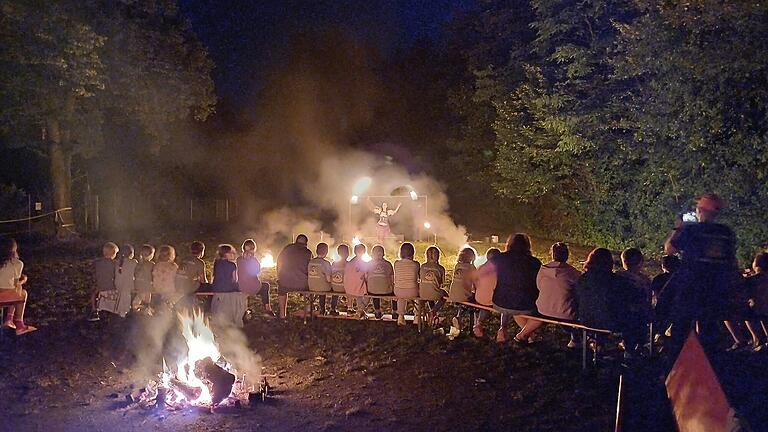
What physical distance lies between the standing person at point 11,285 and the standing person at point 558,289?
630 centimetres

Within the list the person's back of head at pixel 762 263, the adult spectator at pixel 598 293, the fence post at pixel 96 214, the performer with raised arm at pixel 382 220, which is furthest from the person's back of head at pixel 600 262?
the fence post at pixel 96 214

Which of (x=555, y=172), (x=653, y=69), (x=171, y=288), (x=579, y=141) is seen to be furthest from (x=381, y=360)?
(x=555, y=172)

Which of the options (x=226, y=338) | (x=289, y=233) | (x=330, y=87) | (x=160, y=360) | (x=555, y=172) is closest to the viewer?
(x=160, y=360)

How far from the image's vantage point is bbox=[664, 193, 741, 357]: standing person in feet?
22.6

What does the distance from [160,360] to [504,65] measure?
20905mm

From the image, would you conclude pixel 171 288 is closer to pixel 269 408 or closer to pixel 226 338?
pixel 226 338

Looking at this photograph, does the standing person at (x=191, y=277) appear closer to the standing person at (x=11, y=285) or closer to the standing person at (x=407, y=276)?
the standing person at (x=11, y=285)

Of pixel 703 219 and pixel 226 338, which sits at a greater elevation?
pixel 703 219

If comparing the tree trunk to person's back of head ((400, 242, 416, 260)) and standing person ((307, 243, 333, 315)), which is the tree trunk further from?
person's back of head ((400, 242, 416, 260))

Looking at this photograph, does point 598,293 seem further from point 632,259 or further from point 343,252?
point 343,252

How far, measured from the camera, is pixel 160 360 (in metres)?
8.29

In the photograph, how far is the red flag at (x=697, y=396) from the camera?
4.41m

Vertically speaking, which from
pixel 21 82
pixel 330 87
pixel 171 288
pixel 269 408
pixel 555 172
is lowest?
pixel 269 408

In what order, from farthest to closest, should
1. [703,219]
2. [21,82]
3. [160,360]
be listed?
1. [21,82]
2. [160,360]
3. [703,219]
